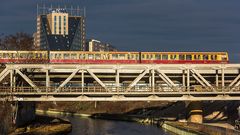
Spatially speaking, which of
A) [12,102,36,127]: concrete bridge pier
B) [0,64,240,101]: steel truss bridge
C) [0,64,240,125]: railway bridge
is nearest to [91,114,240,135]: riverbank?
[0,64,240,125]: railway bridge

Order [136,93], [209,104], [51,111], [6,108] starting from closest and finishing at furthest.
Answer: [6,108] < [136,93] < [209,104] < [51,111]

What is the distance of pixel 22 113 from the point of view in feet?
290

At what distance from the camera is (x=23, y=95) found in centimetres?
7906

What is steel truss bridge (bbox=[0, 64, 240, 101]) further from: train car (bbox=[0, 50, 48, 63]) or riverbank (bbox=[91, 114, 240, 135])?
train car (bbox=[0, 50, 48, 63])

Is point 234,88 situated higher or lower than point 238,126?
higher

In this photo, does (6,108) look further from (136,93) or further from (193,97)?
(193,97)

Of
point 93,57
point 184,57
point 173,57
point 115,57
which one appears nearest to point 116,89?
point 93,57

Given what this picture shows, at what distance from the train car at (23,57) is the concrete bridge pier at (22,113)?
395 inches

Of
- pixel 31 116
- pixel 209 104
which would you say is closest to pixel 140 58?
pixel 209 104

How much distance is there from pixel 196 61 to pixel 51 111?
66.8 metres

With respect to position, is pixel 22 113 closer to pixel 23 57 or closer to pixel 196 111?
pixel 23 57

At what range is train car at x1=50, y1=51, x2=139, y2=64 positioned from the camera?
104625mm

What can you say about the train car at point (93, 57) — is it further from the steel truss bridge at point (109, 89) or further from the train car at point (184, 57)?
the steel truss bridge at point (109, 89)

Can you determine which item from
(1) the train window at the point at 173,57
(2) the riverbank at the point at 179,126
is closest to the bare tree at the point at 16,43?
(2) the riverbank at the point at 179,126
